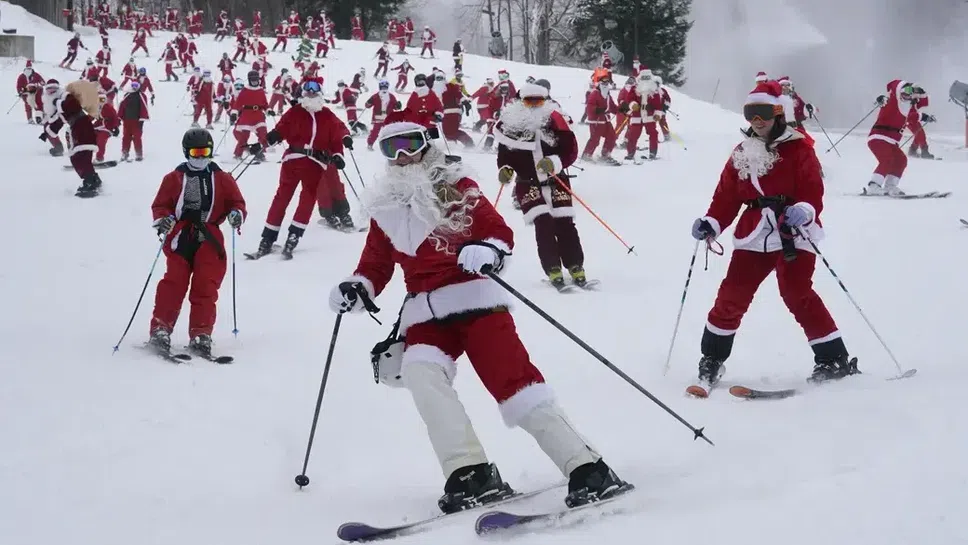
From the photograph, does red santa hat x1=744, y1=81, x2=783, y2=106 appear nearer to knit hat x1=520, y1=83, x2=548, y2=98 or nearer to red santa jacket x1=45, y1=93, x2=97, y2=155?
knit hat x1=520, y1=83, x2=548, y2=98

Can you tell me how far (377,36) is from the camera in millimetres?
49656

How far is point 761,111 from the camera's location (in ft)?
15.9

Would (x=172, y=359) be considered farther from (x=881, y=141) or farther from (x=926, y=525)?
(x=881, y=141)

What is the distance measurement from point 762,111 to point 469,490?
2716 mm

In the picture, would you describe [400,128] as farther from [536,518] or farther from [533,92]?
[533,92]

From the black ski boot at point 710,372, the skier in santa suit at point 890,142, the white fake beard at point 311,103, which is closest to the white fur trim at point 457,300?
the black ski boot at point 710,372

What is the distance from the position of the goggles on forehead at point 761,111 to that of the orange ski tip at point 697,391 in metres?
1.45

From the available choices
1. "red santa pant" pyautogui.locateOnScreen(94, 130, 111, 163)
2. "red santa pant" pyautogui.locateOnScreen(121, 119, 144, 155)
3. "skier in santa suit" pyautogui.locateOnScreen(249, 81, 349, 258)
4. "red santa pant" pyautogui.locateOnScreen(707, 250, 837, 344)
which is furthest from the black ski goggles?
"red santa pant" pyautogui.locateOnScreen(94, 130, 111, 163)

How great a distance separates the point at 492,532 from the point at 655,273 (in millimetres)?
6185

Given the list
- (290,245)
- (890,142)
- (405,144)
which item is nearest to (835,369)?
(405,144)

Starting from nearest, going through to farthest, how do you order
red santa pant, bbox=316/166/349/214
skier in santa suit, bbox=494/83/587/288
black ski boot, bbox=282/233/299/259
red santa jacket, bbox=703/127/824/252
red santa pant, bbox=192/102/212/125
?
1. red santa jacket, bbox=703/127/824/252
2. skier in santa suit, bbox=494/83/587/288
3. black ski boot, bbox=282/233/299/259
4. red santa pant, bbox=316/166/349/214
5. red santa pant, bbox=192/102/212/125

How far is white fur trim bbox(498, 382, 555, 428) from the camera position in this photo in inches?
132

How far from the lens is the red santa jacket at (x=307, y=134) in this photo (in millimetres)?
9336

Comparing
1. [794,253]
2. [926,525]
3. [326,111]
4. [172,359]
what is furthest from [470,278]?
[326,111]
